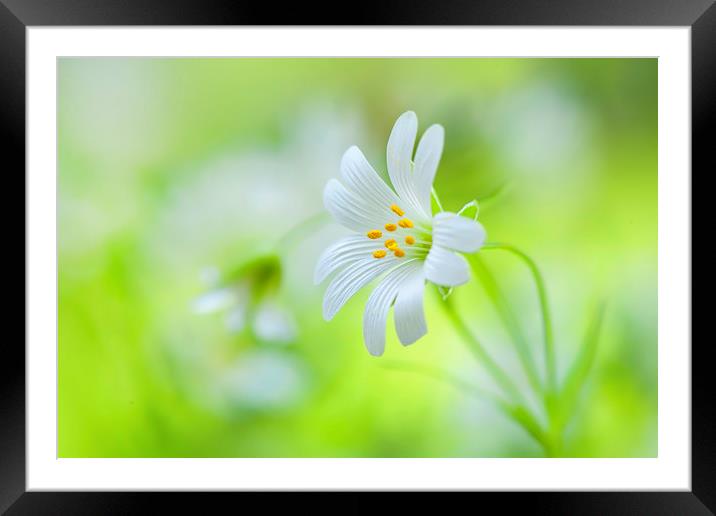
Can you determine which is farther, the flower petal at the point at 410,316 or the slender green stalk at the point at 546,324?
the slender green stalk at the point at 546,324

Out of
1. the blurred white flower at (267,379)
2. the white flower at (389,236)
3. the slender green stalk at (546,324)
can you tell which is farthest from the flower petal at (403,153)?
the blurred white flower at (267,379)

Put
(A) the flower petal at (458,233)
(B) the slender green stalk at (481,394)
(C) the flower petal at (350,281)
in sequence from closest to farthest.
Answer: (A) the flower petal at (458,233) < (C) the flower petal at (350,281) < (B) the slender green stalk at (481,394)

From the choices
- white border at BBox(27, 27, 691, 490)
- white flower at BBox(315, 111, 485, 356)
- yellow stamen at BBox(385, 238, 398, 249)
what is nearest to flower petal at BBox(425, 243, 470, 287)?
white flower at BBox(315, 111, 485, 356)

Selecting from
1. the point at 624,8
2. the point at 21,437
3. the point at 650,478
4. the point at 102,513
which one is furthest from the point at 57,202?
the point at 650,478

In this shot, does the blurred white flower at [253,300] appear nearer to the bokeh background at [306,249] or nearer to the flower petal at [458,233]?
the bokeh background at [306,249]

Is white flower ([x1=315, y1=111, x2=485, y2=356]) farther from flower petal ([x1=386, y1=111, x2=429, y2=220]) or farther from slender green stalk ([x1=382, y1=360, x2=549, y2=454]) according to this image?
slender green stalk ([x1=382, y1=360, x2=549, y2=454])

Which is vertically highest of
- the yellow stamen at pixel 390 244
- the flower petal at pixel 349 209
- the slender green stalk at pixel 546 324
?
the flower petal at pixel 349 209

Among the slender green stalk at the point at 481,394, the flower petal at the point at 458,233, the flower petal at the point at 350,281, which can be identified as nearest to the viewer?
the flower petal at the point at 458,233
